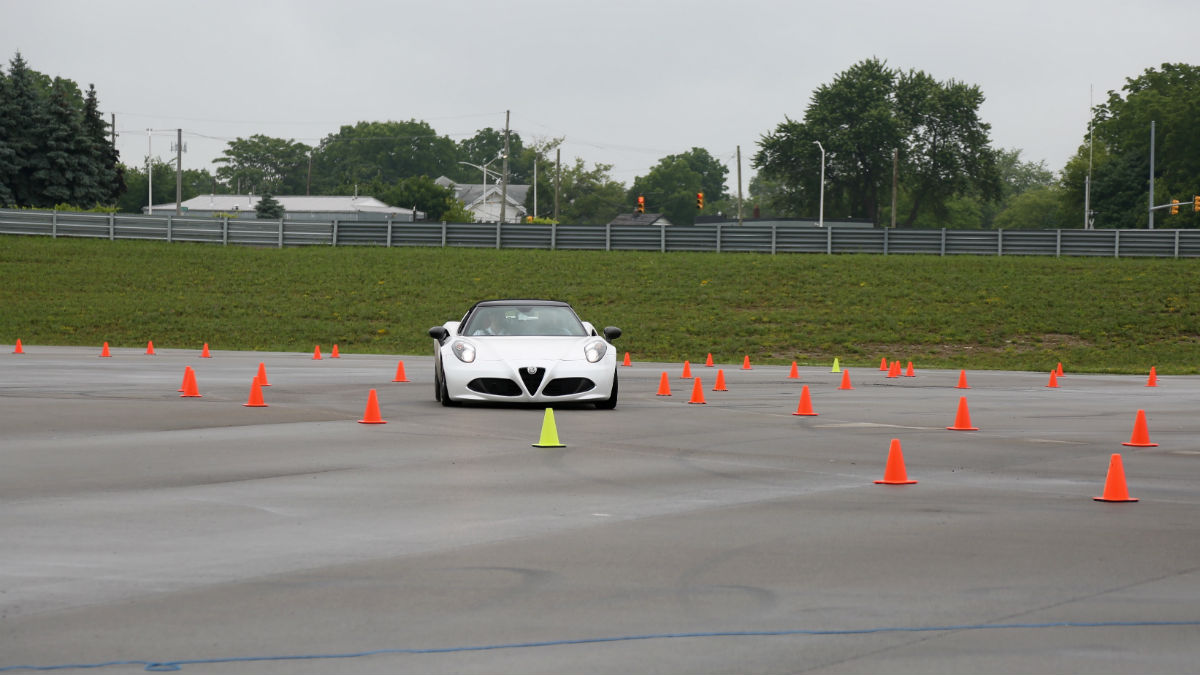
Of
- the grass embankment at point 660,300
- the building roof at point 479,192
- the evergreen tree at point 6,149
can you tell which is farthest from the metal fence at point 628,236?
the building roof at point 479,192

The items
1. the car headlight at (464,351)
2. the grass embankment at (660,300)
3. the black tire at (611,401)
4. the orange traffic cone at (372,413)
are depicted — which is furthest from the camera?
the grass embankment at (660,300)

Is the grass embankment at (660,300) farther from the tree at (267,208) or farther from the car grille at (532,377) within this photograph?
the tree at (267,208)

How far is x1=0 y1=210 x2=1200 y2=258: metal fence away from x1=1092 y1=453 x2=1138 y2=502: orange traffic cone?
43.3 meters

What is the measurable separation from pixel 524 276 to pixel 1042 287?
16298 millimetres

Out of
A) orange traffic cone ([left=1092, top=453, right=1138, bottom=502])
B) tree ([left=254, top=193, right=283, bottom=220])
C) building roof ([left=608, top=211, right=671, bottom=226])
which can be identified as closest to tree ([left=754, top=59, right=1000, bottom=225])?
building roof ([left=608, top=211, right=671, bottom=226])

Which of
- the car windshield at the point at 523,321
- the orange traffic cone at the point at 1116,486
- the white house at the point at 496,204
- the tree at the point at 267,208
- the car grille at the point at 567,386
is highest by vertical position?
the white house at the point at 496,204

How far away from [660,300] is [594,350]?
85.7 feet

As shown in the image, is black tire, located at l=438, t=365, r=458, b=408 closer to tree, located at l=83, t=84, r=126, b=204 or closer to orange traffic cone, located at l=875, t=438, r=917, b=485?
orange traffic cone, located at l=875, t=438, r=917, b=485

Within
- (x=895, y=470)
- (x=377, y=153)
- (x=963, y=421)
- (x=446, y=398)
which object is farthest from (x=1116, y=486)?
(x=377, y=153)

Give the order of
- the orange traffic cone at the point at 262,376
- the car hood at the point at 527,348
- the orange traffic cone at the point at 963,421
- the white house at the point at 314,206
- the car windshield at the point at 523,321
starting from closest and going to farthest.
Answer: the orange traffic cone at the point at 963,421 → the car hood at the point at 527,348 → the car windshield at the point at 523,321 → the orange traffic cone at the point at 262,376 → the white house at the point at 314,206

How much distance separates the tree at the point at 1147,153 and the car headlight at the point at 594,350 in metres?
80.8

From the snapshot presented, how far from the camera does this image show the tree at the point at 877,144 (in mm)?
103438

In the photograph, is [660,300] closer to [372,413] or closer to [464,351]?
[464,351]

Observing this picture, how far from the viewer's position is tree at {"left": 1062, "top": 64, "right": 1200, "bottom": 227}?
311 ft
